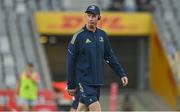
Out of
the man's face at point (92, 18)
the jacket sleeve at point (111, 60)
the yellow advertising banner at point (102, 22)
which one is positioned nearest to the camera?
the man's face at point (92, 18)

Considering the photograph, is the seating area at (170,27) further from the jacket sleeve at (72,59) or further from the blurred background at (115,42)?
the jacket sleeve at (72,59)

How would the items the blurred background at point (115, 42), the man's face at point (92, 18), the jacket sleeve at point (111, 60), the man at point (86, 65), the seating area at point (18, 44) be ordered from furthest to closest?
the blurred background at point (115, 42) → the seating area at point (18, 44) → the jacket sleeve at point (111, 60) → the man at point (86, 65) → the man's face at point (92, 18)

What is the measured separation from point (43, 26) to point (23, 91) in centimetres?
898

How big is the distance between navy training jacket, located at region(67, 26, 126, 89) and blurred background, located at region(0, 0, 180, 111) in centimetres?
1423

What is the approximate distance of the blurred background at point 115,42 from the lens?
26.7 meters

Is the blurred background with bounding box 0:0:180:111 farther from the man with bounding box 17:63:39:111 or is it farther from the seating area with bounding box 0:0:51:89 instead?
the man with bounding box 17:63:39:111

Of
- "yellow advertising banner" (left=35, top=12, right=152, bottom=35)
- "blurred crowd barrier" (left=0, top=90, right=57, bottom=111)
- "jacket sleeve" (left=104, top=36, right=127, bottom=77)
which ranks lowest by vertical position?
"blurred crowd barrier" (left=0, top=90, right=57, bottom=111)

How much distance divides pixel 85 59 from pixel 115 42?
21.4m

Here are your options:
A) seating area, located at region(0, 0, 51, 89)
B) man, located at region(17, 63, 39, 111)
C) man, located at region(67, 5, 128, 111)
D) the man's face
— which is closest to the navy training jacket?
man, located at region(67, 5, 128, 111)

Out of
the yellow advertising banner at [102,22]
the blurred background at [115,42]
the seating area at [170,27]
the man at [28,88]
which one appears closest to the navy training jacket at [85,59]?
the man at [28,88]

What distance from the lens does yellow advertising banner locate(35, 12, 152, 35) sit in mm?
28844

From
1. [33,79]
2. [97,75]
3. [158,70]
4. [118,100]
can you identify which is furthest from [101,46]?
[158,70]

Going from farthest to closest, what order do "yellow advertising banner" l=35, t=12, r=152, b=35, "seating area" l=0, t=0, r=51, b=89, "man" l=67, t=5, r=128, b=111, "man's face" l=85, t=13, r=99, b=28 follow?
"yellow advertising banner" l=35, t=12, r=152, b=35, "seating area" l=0, t=0, r=51, b=89, "man" l=67, t=5, r=128, b=111, "man's face" l=85, t=13, r=99, b=28

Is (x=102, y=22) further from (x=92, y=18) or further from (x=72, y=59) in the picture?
(x=92, y=18)
